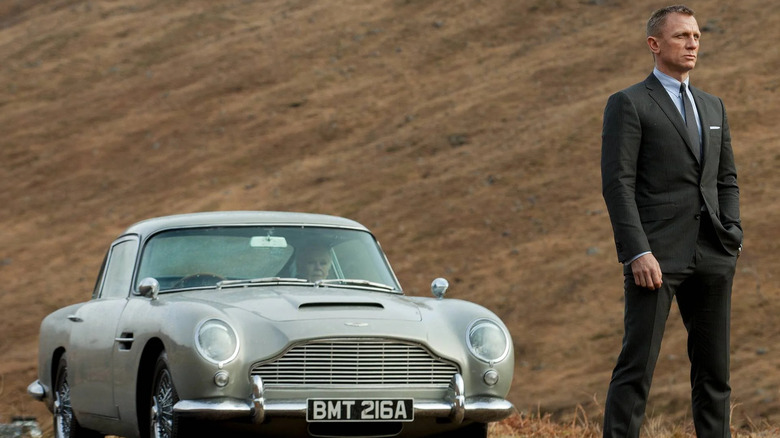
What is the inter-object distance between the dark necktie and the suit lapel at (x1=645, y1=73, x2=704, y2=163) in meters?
0.02

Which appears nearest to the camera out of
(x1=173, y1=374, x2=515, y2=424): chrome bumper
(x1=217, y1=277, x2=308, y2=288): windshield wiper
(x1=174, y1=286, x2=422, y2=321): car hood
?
(x1=173, y1=374, x2=515, y2=424): chrome bumper

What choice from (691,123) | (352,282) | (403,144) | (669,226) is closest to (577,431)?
(352,282)

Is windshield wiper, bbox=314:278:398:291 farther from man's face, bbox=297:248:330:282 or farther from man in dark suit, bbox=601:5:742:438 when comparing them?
man in dark suit, bbox=601:5:742:438

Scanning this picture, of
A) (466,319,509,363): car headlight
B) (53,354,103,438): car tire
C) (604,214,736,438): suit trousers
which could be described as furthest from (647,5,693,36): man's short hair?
(53,354,103,438): car tire

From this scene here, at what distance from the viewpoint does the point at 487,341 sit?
6.72m

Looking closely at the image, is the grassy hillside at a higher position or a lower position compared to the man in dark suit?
lower

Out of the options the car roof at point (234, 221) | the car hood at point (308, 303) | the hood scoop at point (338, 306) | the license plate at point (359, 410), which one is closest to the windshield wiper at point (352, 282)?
the car hood at point (308, 303)

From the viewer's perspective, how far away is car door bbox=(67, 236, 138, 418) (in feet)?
24.5

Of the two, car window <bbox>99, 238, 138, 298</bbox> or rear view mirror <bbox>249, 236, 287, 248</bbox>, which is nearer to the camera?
rear view mirror <bbox>249, 236, 287, 248</bbox>

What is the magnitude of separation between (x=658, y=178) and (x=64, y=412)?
4.69 metres

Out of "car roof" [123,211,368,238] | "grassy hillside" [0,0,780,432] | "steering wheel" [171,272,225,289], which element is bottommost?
"grassy hillside" [0,0,780,432]

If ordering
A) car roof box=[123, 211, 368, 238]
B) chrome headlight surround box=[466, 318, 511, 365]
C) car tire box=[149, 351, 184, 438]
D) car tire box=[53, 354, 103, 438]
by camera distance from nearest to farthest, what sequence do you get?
car tire box=[149, 351, 184, 438], chrome headlight surround box=[466, 318, 511, 365], car roof box=[123, 211, 368, 238], car tire box=[53, 354, 103, 438]

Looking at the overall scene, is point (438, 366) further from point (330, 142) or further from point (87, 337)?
point (330, 142)

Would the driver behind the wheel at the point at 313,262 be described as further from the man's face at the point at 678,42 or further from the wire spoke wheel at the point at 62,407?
the man's face at the point at 678,42
